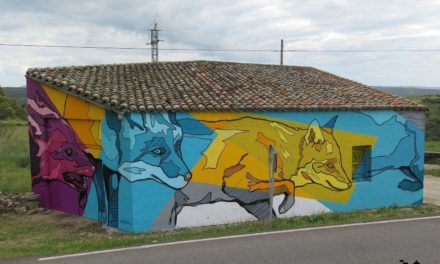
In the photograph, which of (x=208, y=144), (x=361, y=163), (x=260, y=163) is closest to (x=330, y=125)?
(x=361, y=163)

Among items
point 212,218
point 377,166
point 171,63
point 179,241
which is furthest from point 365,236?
point 171,63

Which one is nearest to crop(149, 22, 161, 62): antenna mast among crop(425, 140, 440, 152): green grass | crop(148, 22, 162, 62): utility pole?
crop(148, 22, 162, 62): utility pole

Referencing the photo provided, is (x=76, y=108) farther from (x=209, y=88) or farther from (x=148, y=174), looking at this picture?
(x=209, y=88)

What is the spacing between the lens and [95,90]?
13312 mm

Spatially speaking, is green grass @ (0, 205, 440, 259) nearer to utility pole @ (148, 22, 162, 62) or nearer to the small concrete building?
the small concrete building

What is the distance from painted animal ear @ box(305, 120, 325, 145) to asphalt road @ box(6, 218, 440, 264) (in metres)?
5.49

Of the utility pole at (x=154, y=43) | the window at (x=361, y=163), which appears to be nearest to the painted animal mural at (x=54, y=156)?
the window at (x=361, y=163)

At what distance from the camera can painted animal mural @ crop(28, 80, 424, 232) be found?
12.6 meters

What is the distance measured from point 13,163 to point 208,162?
16.2m

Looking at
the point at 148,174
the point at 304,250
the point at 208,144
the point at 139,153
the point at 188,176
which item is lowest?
the point at 304,250

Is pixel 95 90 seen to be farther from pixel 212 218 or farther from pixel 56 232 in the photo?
pixel 212 218

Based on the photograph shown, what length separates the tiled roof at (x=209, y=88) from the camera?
1311 cm

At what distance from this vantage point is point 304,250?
805 centimetres

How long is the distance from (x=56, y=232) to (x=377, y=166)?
32.2ft
